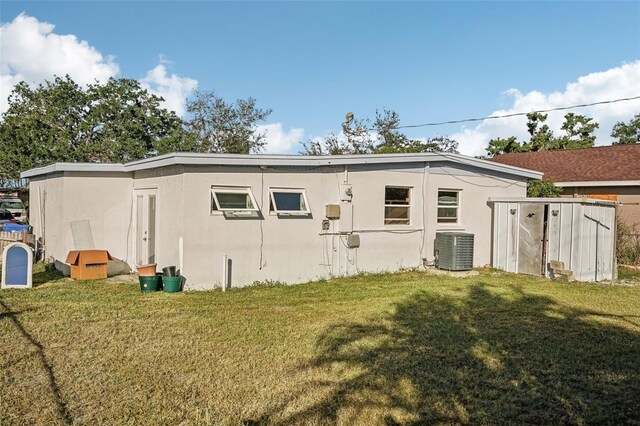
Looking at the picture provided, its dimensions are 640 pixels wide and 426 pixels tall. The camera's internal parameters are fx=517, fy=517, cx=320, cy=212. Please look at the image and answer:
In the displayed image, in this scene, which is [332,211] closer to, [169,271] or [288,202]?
[288,202]

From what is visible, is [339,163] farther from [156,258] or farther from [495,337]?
[495,337]

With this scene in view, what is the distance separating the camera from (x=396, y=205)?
43.5ft

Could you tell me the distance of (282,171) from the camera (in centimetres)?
1152

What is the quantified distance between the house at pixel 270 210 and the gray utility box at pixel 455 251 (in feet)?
1.34

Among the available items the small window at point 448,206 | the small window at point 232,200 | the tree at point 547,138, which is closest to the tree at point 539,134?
the tree at point 547,138

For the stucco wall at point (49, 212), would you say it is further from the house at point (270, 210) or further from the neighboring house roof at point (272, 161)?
the neighboring house roof at point (272, 161)

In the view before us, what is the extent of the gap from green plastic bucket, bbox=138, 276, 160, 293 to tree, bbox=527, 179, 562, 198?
12.5 metres

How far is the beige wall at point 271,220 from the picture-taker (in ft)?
35.1

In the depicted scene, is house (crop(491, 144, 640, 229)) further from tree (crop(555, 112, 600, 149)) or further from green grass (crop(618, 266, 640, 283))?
tree (crop(555, 112, 600, 149))

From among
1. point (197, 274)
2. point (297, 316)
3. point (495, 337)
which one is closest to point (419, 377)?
point (495, 337)

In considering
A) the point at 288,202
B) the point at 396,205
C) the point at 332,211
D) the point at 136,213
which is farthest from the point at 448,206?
the point at 136,213

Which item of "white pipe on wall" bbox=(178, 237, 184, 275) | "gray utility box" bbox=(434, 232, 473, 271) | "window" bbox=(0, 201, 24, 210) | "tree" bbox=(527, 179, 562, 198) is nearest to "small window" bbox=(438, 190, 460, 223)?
"gray utility box" bbox=(434, 232, 473, 271)

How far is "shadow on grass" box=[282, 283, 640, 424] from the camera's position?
462 cm

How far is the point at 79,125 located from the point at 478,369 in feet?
106
